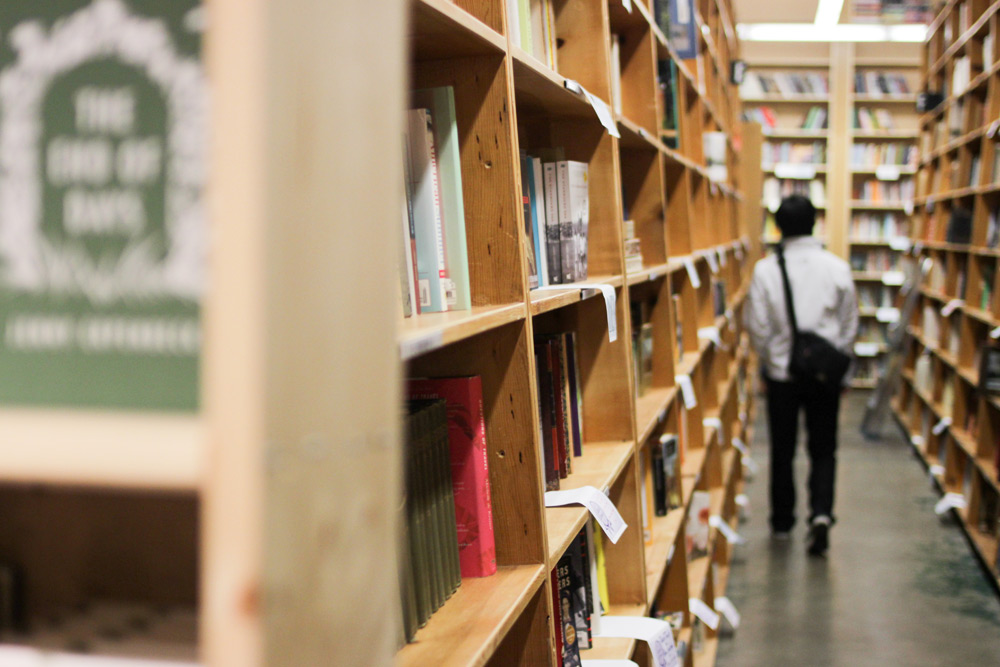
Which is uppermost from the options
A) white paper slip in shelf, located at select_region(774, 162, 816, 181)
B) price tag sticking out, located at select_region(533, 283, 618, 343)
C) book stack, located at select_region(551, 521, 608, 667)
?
white paper slip in shelf, located at select_region(774, 162, 816, 181)

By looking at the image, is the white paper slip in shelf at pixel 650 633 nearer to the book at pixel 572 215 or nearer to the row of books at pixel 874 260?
the book at pixel 572 215

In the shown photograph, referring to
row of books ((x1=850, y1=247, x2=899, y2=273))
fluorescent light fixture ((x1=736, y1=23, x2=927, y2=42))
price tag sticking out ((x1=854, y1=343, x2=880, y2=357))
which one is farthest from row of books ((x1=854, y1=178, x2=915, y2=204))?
fluorescent light fixture ((x1=736, y1=23, x2=927, y2=42))

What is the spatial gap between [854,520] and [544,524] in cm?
419

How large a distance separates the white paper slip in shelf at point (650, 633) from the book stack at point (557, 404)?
0.36m

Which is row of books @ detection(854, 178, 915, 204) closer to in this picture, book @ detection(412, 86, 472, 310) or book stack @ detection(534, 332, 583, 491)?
book stack @ detection(534, 332, 583, 491)

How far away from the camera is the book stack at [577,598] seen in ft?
5.32

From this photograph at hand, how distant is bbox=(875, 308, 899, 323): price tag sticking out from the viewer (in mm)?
9133

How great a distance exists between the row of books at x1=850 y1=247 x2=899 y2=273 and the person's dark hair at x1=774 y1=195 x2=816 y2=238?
531 centimetres

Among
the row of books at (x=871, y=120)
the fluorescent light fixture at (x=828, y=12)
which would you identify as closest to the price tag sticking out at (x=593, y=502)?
the fluorescent light fixture at (x=828, y=12)

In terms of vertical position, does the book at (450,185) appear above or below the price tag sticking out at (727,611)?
above

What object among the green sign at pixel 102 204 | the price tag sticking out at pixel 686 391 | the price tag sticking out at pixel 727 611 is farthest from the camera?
the price tag sticking out at pixel 727 611

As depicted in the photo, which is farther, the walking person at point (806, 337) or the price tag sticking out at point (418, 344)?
the walking person at point (806, 337)

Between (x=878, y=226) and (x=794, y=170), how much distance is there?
1058mm

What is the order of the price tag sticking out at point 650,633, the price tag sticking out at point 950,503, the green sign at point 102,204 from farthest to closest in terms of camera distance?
the price tag sticking out at point 950,503, the price tag sticking out at point 650,633, the green sign at point 102,204
